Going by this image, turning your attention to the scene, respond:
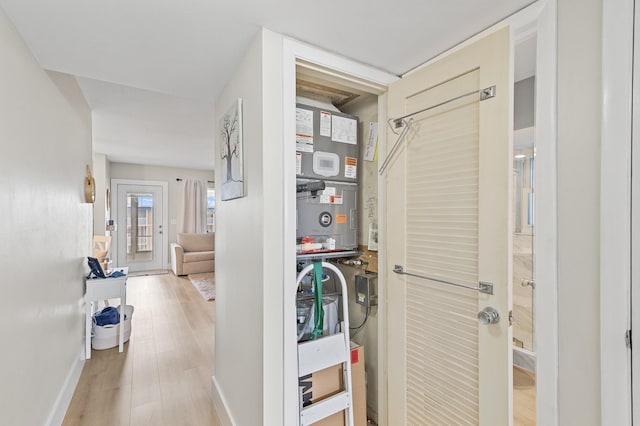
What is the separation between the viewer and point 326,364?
1.58m

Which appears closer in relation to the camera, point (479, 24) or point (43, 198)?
point (479, 24)

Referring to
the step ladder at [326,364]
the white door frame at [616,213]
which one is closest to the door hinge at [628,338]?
the white door frame at [616,213]

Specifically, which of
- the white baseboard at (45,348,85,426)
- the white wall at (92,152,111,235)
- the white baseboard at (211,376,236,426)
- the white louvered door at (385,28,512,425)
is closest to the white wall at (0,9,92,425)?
the white baseboard at (45,348,85,426)

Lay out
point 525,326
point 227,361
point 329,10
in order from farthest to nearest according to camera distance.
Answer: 1. point 525,326
2. point 227,361
3. point 329,10

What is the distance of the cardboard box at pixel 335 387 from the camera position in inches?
60.6

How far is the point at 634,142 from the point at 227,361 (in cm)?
224

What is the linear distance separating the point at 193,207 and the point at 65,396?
5.43m

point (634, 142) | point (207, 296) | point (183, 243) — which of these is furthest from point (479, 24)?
point (183, 243)

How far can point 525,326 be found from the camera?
8.46ft

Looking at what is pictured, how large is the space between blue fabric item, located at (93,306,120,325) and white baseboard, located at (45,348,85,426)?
1.48 feet

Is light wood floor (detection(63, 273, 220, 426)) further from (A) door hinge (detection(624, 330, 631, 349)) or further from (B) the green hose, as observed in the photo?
(A) door hinge (detection(624, 330, 631, 349))

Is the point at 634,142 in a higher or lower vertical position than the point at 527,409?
higher

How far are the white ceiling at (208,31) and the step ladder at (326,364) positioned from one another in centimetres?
120

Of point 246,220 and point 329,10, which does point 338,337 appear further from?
point 329,10
